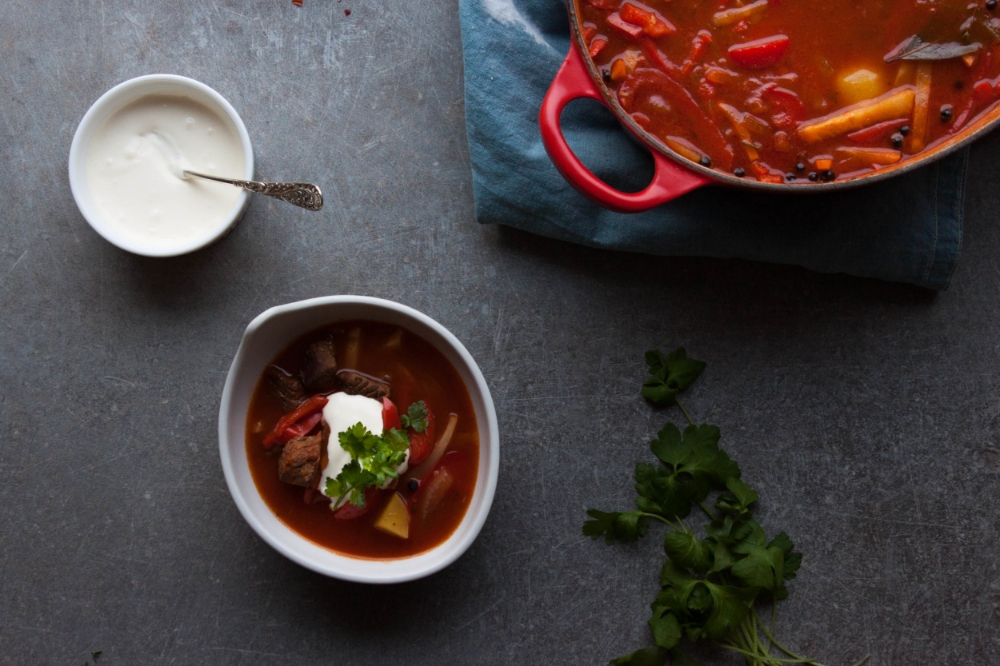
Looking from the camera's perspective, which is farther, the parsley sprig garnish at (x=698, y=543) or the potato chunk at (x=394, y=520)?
the parsley sprig garnish at (x=698, y=543)

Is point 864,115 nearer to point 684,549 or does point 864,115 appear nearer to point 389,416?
point 684,549

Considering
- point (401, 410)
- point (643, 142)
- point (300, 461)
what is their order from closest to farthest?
point (643, 142) < point (300, 461) < point (401, 410)

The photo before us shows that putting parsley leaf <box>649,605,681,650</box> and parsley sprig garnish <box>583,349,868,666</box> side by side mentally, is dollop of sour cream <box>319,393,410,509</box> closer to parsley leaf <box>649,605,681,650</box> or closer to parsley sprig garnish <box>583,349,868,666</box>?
parsley sprig garnish <box>583,349,868,666</box>

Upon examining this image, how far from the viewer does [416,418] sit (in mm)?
1905

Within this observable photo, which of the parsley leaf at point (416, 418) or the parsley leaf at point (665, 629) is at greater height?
the parsley leaf at point (416, 418)

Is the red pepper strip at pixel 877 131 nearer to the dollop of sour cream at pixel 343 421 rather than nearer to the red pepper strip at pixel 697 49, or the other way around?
the red pepper strip at pixel 697 49

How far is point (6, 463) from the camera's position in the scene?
2121 millimetres

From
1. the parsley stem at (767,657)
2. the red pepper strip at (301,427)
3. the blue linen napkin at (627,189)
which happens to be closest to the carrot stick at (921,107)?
the blue linen napkin at (627,189)

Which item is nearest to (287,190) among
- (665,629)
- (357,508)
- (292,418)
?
(292,418)

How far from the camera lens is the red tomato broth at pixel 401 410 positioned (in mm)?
1940

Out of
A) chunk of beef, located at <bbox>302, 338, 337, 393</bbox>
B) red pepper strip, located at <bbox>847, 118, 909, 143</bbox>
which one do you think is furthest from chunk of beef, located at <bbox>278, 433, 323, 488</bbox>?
red pepper strip, located at <bbox>847, 118, 909, 143</bbox>

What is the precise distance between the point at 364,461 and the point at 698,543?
91 cm

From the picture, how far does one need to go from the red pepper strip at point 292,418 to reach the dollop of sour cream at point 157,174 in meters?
0.51

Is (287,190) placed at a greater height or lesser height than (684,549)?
greater
